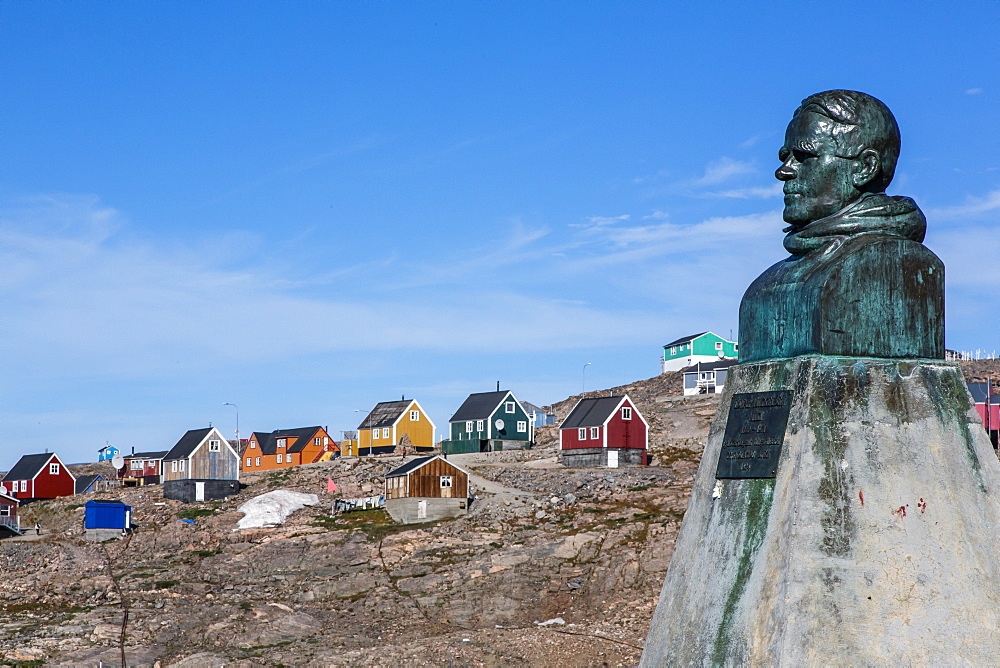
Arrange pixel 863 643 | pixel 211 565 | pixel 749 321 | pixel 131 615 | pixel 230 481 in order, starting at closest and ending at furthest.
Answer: pixel 863 643 < pixel 749 321 < pixel 131 615 < pixel 211 565 < pixel 230 481

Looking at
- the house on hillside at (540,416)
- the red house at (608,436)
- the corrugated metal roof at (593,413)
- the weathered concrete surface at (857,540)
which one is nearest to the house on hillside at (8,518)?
the red house at (608,436)

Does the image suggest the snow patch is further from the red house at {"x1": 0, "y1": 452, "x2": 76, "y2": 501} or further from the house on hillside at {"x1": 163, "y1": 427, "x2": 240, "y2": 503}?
the red house at {"x1": 0, "y1": 452, "x2": 76, "y2": 501}

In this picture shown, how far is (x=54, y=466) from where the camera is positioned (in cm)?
7519

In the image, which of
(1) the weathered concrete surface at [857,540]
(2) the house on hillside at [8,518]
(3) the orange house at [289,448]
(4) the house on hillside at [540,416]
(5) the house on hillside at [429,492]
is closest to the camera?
(1) the weathered concrete surface at [857,540]

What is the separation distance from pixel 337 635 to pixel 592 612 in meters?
7.02

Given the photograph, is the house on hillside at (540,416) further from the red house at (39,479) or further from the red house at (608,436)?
the red house at (39,479)

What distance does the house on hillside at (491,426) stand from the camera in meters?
69.8

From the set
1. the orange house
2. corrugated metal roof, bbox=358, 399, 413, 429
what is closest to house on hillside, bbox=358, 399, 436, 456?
corrugated metal roof, bbox=358, 399, 413, 429

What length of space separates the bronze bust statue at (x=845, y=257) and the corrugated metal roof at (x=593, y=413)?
4841 cm

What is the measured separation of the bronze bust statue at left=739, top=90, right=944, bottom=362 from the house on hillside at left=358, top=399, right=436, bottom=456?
6353 centimetres

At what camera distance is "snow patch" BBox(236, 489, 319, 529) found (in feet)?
162

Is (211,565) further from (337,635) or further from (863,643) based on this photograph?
(863,643)

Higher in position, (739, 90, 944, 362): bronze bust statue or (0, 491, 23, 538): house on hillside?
(739, 90, 944, 362): bronze bust statue

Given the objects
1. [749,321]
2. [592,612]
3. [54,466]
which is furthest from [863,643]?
[54,466]
